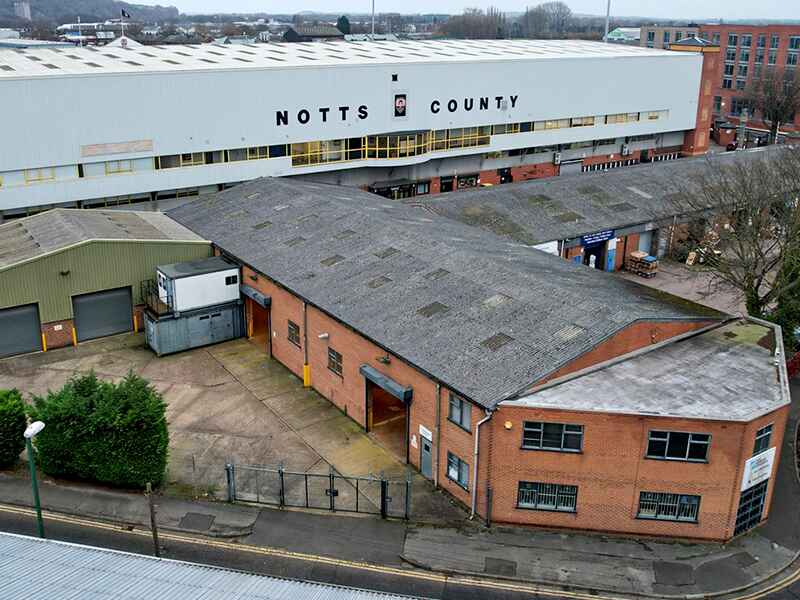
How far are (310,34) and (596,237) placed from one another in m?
151

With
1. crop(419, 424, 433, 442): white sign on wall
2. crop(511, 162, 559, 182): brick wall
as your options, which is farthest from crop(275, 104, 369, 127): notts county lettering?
crop(419, 424, 433, 442): white sign on wall

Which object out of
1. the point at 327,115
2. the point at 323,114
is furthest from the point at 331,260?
the point at 327,115

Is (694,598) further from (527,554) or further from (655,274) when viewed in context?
(655,274)

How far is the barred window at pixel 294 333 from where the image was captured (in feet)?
117

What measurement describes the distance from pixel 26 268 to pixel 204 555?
19.6m

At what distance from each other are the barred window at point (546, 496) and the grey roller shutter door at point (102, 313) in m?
24.5

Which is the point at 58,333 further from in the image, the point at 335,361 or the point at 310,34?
the point at 310,34

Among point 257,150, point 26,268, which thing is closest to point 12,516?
point 26,268

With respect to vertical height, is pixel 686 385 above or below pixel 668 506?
above

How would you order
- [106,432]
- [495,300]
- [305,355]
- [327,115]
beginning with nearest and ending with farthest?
→ [106,432]
[495,300]
[305,355]
[327,115]

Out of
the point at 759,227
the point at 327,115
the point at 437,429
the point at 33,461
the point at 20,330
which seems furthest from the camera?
the point at 327,115

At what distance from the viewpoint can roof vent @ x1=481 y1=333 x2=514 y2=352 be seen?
2746 centimetres

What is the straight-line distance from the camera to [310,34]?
7249 inches

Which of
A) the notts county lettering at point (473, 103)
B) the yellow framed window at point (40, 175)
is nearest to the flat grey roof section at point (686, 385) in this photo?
the yellow framed window at point (40, 175)
